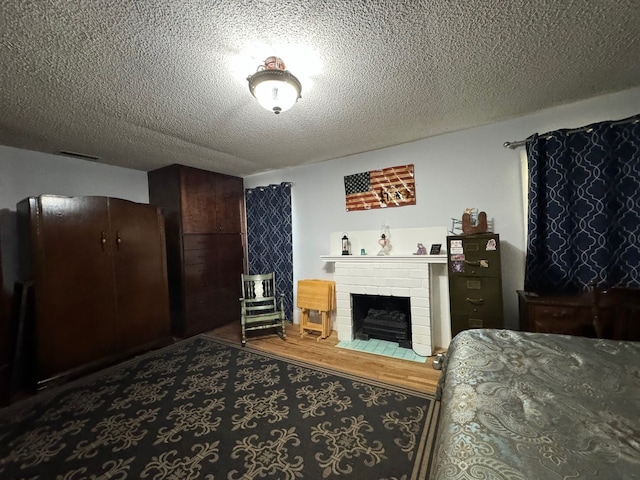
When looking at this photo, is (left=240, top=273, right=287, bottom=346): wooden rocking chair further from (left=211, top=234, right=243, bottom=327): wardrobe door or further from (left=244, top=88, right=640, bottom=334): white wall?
(left=244, top=88, right=640, bottom=334): white wall

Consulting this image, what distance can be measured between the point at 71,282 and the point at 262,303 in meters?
2.08

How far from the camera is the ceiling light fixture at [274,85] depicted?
56.0 inches

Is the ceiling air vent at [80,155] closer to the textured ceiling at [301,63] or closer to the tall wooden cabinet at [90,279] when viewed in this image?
the textured ceiling at [301,63]

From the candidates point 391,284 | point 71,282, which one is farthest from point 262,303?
point 71,282

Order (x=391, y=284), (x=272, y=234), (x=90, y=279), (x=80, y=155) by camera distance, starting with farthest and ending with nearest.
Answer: (x=272, y=234) < (x=80, y=155) < (x=391, y=284) < (x=90, y=279)

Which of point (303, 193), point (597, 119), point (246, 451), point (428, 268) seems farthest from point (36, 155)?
point (597, 119)

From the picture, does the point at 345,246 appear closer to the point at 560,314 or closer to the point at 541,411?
the point at 560,314

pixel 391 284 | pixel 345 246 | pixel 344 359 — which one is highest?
pixel 345 246

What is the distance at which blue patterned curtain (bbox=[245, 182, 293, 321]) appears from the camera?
370 centimetres

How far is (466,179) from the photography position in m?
2.64

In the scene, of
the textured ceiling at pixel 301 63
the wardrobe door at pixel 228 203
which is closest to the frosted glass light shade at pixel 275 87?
the textured ceiling at pixel 301 63

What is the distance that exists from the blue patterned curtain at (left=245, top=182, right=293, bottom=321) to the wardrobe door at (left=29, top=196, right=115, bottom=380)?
1.82 metres

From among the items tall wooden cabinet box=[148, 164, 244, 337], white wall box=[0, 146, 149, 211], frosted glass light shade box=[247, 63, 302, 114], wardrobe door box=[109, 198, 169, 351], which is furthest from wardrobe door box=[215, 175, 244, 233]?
frosted glass light shade box=[247, 63, 302, 114]

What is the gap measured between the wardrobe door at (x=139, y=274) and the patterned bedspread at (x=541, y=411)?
10.5 feet
